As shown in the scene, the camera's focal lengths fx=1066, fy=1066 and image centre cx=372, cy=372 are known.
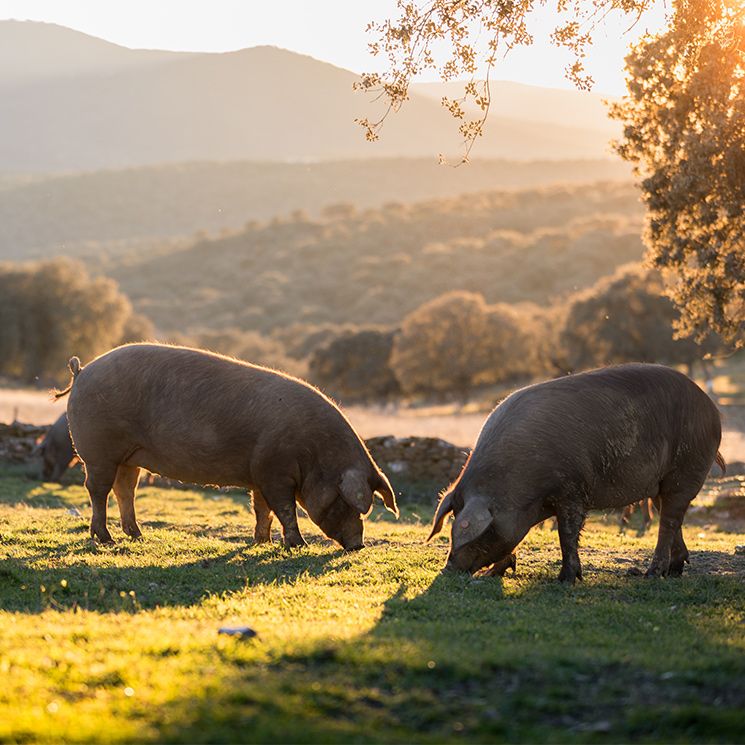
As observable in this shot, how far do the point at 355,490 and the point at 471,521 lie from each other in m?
2.03

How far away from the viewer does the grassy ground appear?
6055 mm

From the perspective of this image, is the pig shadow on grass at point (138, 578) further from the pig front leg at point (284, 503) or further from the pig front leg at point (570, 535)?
the pig front leg at point (570, 535)

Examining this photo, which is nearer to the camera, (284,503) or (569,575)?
(569,575)

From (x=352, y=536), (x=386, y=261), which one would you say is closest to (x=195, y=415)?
(x=352, y=536)

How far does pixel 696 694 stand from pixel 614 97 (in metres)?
12.2

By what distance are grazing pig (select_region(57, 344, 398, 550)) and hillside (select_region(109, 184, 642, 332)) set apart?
3738 inches

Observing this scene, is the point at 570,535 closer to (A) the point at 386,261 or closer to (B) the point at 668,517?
(B) the point at 668,517

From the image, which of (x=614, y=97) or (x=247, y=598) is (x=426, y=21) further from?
(x=247, y=598)

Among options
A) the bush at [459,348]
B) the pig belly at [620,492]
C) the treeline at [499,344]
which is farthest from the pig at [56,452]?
the bush at [459,348]

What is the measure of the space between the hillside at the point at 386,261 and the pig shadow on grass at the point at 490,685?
98842 mm

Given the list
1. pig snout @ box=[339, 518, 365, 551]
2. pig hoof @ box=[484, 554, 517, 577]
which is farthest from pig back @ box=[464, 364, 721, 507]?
pig snout @ box=[339, 518, 365, 551]

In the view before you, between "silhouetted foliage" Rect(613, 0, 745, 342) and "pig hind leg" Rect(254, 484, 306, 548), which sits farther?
"silhouetted foliage" Rect(613, 0, 745, 342)

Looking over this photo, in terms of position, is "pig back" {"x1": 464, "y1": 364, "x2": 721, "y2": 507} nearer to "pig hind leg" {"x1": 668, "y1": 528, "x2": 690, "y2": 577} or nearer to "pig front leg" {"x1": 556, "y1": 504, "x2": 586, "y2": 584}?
"pig front leg" {"x1": 556, "y1": 504, "x2": 586, "y2": 584}

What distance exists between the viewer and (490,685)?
22.3ft
